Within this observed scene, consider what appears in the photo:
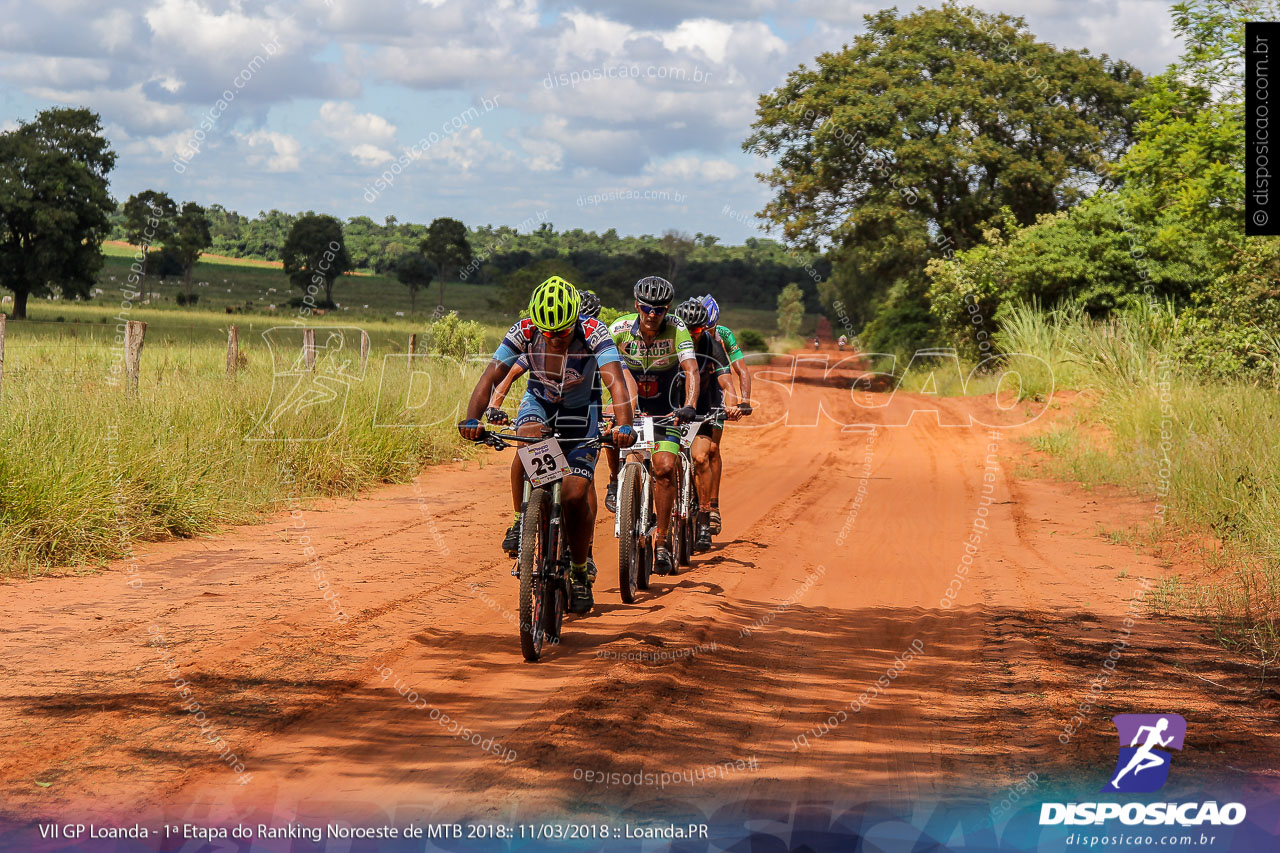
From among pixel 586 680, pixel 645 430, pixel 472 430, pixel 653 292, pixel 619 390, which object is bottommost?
pixel 586 680

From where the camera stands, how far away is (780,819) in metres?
4.38

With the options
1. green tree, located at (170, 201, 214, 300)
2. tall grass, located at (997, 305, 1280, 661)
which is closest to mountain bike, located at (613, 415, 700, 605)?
tall grass, located at (997, 305, 1280, 661)

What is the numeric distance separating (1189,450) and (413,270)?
7176 cm

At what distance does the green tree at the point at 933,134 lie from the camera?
33469 mm

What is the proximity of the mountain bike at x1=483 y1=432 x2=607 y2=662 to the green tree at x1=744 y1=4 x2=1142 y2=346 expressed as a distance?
2727 centimetres

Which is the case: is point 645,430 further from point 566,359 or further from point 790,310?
point 790,310

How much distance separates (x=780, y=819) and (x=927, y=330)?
116 feet

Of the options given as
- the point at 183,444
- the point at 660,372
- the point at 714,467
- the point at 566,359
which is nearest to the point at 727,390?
the point at 714,467

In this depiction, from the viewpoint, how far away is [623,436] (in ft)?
23.3

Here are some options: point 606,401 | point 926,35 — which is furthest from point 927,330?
point 606,401

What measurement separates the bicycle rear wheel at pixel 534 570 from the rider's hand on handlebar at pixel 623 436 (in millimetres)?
625

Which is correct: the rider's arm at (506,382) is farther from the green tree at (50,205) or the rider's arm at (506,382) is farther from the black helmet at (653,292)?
the green tree at (50,205)

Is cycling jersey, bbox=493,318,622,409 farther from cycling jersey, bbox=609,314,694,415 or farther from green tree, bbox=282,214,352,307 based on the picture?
green tree, bbox=282,214,352,307

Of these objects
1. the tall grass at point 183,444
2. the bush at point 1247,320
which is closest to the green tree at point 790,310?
the bush at point 1247,320
